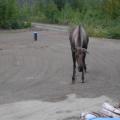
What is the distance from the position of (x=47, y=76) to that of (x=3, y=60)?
4.19m

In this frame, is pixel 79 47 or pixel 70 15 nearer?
pixel 79 47

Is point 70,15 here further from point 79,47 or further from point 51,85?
point 51,85

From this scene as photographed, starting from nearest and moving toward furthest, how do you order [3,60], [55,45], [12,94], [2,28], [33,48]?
1. [12,94]
2. [3,60]
3. [33,48]
4. [55,45]
5. [2,28]

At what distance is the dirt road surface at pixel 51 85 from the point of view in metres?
8.93

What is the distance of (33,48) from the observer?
21.2 meters

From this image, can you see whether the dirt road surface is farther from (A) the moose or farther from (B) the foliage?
(B) the foliage

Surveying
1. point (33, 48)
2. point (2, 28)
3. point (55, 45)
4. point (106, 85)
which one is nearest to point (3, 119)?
point (106, 85)

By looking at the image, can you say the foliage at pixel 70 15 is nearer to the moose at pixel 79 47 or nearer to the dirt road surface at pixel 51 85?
the dirt road surface at pixel 51 85

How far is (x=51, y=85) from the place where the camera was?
1161 centimetres

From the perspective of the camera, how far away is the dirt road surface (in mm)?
8930

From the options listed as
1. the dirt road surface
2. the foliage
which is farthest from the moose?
the foliage

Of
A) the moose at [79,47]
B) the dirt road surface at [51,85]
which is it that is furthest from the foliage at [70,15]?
the moose at [79,47]

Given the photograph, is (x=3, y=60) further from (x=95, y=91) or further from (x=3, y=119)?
(x=3, y=119)

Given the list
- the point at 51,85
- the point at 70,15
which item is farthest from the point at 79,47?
the point at 70,15
